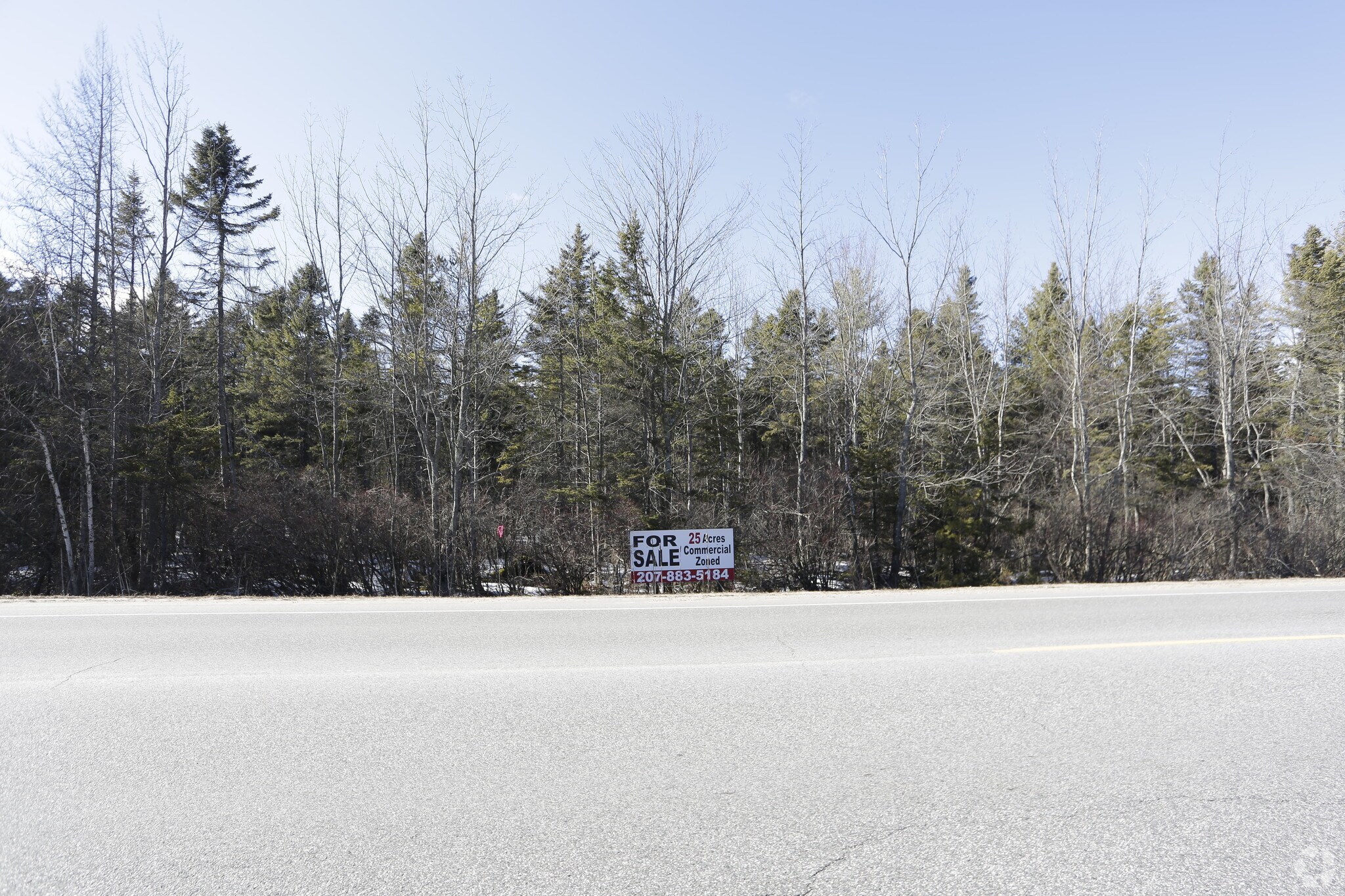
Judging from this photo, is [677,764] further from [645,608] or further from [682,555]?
[682,555]

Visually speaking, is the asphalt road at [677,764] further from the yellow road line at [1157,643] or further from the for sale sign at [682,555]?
the for sale sign at [682,555]

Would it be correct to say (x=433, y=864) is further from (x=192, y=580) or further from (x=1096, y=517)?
(x=1096, y=517)

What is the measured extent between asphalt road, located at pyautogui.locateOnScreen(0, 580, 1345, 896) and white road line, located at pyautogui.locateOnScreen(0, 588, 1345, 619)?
74.7 inches

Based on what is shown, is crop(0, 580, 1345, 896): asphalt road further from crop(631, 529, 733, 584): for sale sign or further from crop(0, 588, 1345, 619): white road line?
crop(631, 529, 733, 584): for sale sign

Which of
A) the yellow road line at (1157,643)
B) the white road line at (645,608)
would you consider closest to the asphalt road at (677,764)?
the yellow road line at (1157,643)

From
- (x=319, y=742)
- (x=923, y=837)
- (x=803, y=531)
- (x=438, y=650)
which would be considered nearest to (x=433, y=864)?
(x=319, y=742)

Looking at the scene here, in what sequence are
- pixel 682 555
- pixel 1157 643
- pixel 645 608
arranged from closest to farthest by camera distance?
pixel 1157 643
pixel 645 608
pixel 682 555

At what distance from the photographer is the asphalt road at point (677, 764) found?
2.88 meters

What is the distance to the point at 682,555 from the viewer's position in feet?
47.8

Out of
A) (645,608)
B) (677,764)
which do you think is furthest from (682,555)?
(677,764)

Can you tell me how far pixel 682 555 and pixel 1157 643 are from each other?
903 cm

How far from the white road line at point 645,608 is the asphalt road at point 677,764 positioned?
1896 millimetres

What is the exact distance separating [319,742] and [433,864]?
Result: 1754 millimetres

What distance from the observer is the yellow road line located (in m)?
6.59
